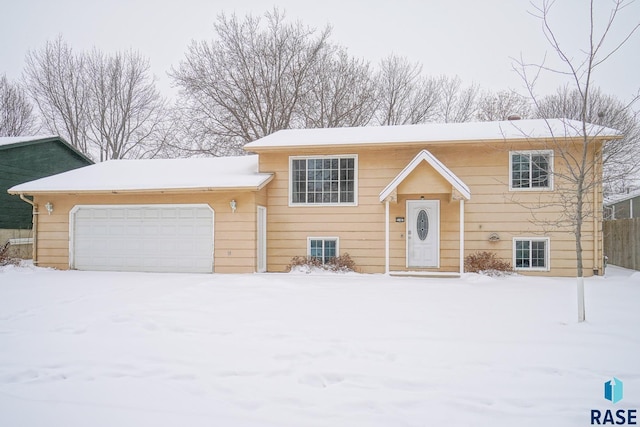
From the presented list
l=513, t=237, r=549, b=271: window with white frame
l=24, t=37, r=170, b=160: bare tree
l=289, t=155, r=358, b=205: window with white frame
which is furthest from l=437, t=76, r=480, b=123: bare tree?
l=24, t=37, r=170, b=160: bare tree

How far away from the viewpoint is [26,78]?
81.4 feet

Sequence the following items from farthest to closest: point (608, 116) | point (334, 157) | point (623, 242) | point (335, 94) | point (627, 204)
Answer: point (335, 94)
point (608, 116)
point (627, 204)
point (623, 242)
point (334, 157)

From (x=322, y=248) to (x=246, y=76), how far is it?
13.8m

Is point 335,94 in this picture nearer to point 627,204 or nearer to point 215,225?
point 215,225

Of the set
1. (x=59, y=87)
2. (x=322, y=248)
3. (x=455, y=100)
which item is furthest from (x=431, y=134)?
(x=59, y=87)

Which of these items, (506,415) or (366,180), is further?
(366,180)

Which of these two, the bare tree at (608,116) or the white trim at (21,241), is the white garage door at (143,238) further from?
the bare tree at (608,116)

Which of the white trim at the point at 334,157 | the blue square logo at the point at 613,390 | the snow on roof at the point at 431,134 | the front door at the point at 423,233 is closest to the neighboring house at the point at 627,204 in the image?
the snow on roof at the point at 431,134

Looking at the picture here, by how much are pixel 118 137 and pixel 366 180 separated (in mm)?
20004

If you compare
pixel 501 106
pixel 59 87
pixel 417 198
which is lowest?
pixel 417 198

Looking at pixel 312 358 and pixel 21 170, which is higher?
pixel 21 170

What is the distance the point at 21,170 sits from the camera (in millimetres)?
16625

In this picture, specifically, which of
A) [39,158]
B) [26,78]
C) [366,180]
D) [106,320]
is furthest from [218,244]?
[26,78]

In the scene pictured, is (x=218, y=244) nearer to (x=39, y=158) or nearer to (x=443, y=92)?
(x=39, y=158)
